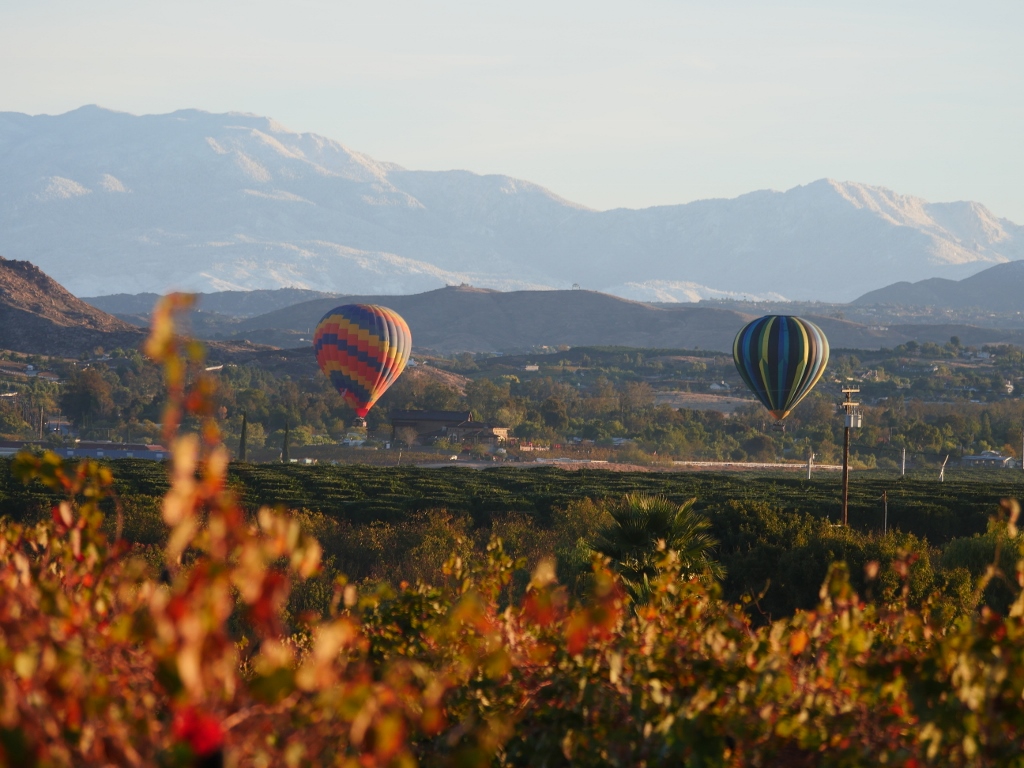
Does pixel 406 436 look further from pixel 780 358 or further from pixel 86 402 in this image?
pixel 780 358

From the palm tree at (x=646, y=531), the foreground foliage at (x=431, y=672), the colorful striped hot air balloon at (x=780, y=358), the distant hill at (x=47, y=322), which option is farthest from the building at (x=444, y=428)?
the foreground foliage at (x=431, y=672)

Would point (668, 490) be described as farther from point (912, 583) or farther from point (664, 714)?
point (664, 714)

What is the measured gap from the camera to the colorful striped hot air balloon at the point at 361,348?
227ft

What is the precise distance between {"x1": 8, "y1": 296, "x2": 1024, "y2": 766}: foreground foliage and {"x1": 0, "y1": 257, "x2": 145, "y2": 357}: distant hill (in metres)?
158

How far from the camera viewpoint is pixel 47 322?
564 feet

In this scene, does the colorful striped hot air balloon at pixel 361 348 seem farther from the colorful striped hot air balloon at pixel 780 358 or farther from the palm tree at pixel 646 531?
the palm tree at pixel 646 531

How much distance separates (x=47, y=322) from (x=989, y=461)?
122 metres

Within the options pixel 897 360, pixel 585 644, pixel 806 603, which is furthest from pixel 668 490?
pixel 897 360

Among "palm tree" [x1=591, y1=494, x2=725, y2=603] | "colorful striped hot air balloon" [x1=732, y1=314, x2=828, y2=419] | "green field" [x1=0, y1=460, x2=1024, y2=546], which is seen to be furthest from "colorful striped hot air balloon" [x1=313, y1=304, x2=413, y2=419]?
"palm tree" [x1=591, y1=494, x2=725, y2=603]

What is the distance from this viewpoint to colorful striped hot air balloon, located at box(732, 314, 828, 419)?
59.0 meters

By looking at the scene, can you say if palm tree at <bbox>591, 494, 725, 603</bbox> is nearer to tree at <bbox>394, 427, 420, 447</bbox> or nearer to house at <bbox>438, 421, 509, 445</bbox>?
tree at <bbox>394, 427, 420, 447</bbox>

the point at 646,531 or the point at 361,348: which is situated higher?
the point at 361,348

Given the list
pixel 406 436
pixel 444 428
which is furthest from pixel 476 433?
pixel 406 436

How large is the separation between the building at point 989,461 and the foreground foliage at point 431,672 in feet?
282
